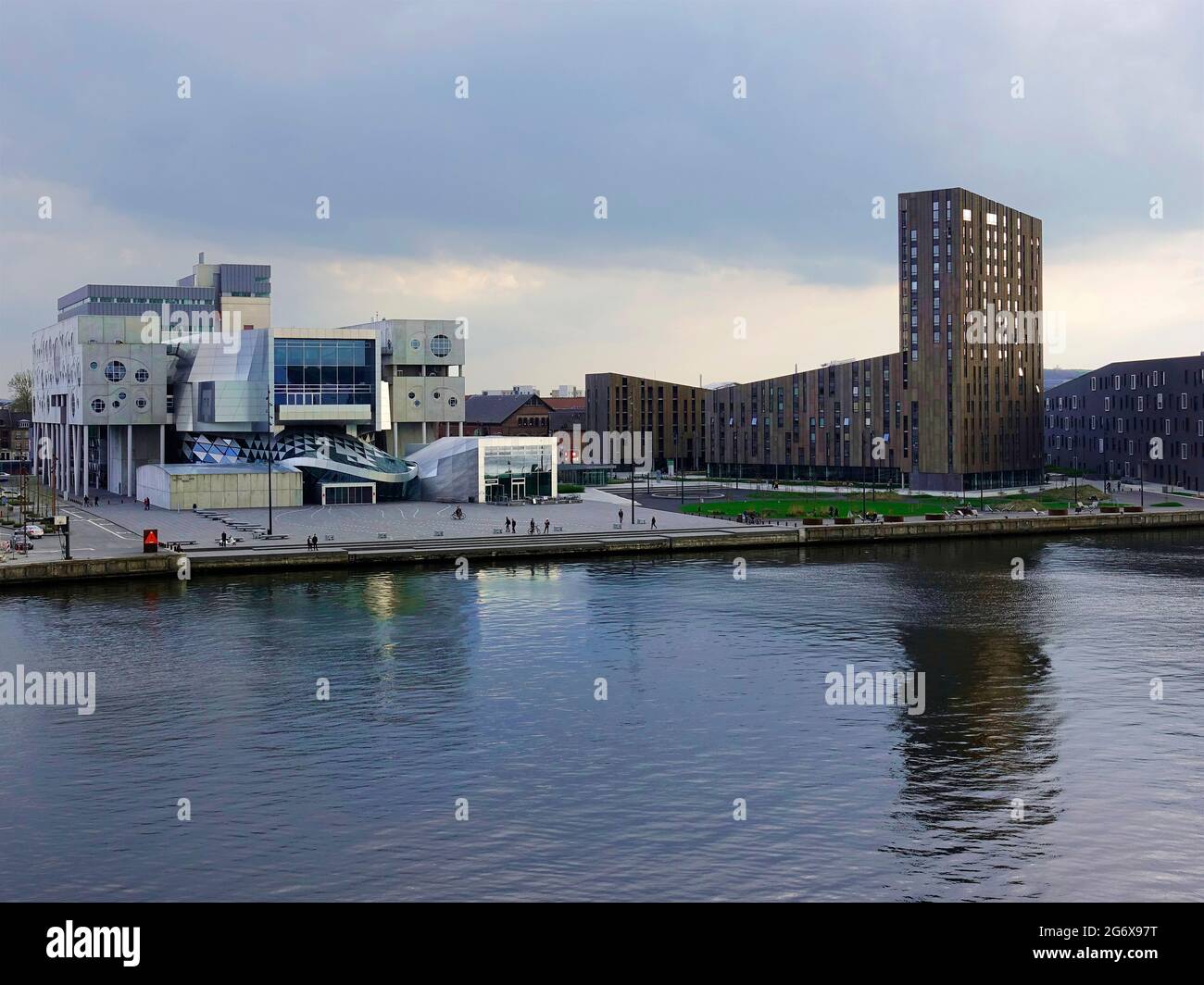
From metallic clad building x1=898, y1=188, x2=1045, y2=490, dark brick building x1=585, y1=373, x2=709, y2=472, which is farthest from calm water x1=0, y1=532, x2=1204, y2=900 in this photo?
dark brick building x1=585, y1=373, x2=709, y2=472

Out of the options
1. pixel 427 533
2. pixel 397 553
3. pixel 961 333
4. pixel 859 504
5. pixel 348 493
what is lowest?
pixel 397 553

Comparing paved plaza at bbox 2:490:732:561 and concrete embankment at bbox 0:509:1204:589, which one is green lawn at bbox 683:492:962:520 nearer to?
paved plaza at bbox 2:490:732:561

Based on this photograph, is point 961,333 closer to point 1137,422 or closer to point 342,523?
point 1137,422

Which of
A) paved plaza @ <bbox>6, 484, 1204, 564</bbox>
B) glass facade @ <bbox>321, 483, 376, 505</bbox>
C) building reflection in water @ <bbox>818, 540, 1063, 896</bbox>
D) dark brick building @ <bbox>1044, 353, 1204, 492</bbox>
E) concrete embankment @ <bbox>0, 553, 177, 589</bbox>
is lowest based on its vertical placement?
building reflection in water @ <bbox>818, 540, 1063, 896</bbox>

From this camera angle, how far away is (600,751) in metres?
38.9

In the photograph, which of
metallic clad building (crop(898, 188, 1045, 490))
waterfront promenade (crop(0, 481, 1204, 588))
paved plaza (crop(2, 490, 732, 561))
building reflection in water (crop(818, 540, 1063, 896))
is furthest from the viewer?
metallic clad building (crop(898, 188, 1045, 490))

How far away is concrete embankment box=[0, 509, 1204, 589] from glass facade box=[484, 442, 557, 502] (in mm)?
27299

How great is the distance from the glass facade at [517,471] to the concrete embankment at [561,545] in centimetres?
2730

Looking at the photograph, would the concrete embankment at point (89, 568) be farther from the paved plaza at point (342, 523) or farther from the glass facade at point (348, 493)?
the glass facade at point (348, 493)

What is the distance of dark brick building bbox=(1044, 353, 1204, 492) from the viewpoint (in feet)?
518

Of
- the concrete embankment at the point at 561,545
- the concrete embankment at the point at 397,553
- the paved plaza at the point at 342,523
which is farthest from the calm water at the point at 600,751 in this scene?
the paved plaza at the point at 342,523

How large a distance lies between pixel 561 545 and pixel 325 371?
43.4 m

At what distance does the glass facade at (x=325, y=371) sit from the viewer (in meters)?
121

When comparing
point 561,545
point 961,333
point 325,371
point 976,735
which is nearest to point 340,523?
point 561,545
